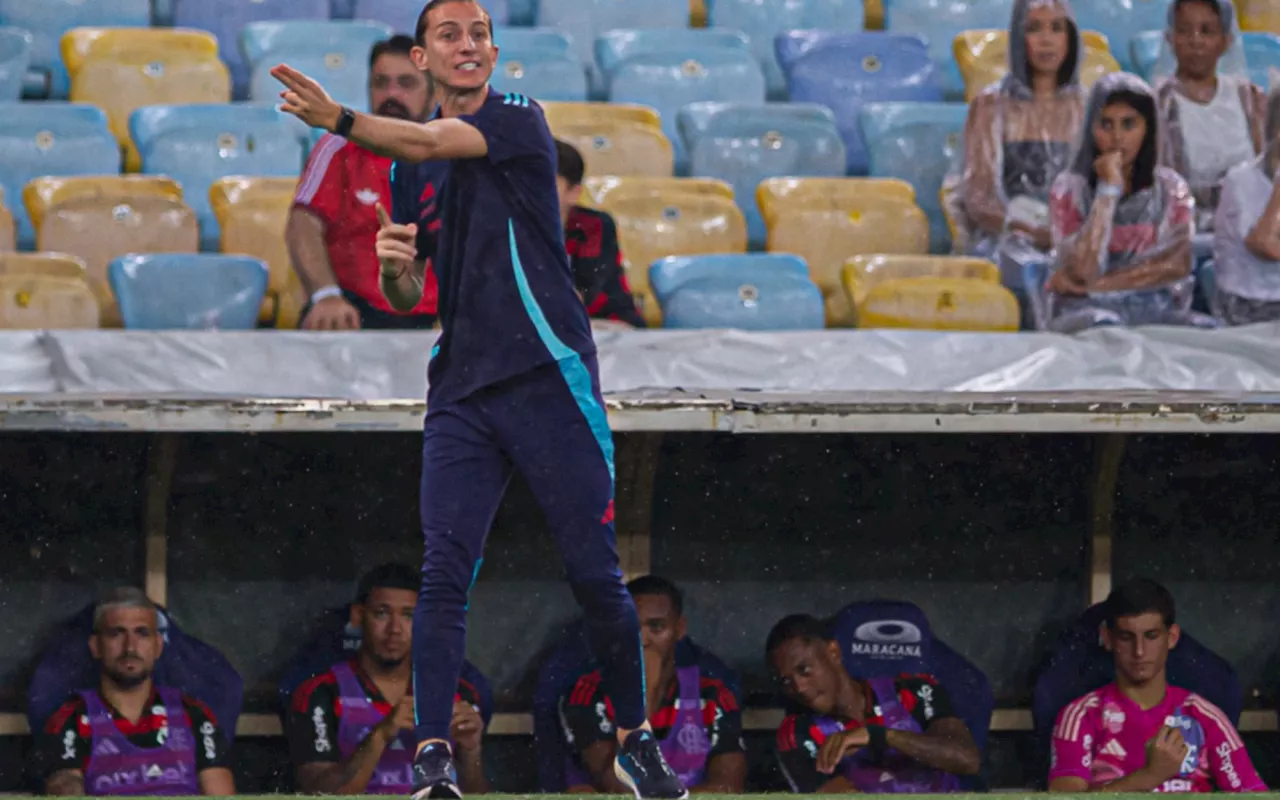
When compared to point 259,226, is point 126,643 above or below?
below

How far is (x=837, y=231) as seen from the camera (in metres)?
7.31

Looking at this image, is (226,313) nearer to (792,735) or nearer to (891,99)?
(792,735)

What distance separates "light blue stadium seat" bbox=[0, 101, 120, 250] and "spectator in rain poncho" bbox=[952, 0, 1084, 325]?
3.38 metres

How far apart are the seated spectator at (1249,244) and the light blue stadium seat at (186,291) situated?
132 inches

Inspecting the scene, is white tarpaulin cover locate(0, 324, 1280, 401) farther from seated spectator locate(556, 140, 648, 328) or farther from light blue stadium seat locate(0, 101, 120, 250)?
light blue stadium seat locate(0, 101, 120, 250)

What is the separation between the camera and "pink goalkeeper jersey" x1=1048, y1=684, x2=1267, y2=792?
6.22 metres

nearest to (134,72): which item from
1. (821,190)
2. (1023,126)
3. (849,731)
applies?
(821,190)

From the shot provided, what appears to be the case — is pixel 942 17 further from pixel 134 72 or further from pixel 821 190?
pixel 134 72

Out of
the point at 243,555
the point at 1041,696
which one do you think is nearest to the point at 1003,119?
the point at 1041,696

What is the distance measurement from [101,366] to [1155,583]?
357cm

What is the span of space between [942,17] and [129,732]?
5373mm

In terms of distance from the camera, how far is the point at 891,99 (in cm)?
859

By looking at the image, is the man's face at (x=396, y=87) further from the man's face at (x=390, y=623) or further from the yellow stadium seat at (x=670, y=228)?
the man's face at (x=390, y=623)

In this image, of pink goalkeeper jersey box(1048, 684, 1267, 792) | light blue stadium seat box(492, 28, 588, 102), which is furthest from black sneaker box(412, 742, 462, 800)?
light blue stadium seat box(492, 28, 588, 102)
